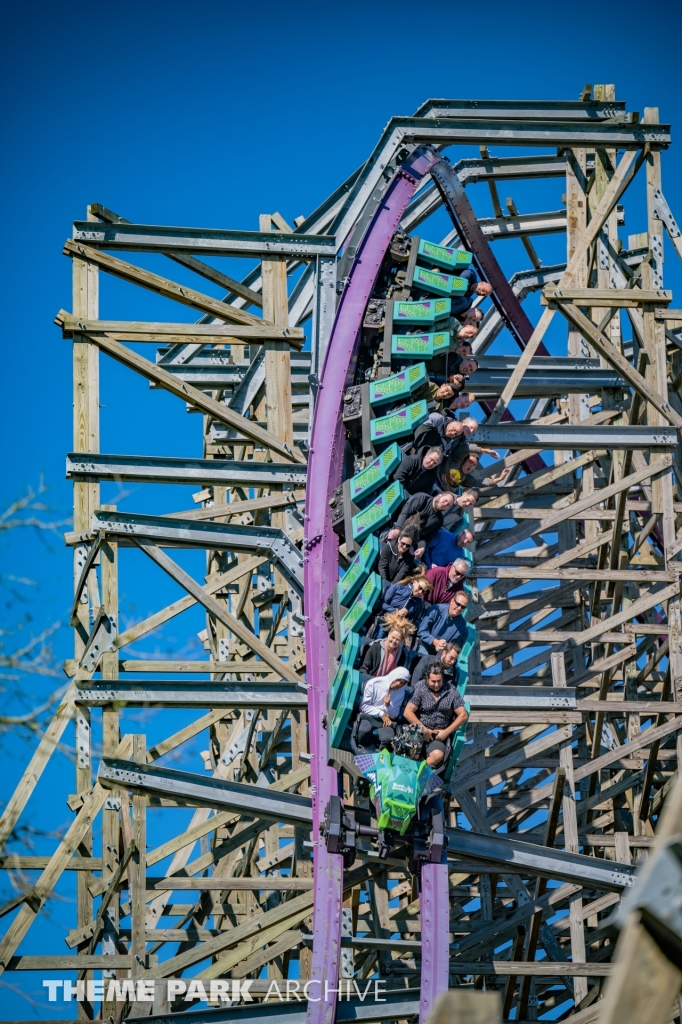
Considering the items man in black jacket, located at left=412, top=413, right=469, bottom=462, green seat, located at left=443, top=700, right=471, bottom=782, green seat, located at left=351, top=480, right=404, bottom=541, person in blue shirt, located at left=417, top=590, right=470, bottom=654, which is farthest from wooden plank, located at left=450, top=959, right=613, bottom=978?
man in black jacket, located at left=412, top=413, right=469, bottom=462

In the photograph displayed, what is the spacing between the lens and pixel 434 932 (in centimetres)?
1209

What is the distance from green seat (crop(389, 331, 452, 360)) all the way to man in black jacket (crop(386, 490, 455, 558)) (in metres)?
1.67

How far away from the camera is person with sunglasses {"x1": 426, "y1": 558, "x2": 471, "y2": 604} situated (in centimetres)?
1330

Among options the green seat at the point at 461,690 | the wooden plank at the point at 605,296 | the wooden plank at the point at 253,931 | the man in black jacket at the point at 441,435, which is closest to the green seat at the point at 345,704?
the green seat at the point at 461,690

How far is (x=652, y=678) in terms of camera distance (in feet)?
62.7

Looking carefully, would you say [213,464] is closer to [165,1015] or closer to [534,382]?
[534,382]

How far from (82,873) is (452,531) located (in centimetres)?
400

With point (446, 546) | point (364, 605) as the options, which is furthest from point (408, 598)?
point (446, 546)

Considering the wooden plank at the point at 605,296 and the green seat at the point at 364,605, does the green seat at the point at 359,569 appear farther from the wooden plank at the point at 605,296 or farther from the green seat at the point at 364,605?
the wooden plank at the point at 605,296

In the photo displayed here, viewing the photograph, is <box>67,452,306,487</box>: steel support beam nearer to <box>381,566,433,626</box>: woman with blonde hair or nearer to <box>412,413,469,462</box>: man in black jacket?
<box>412,413,469,462</box>: man in black jacket

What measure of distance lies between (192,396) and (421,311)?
213 centimetres

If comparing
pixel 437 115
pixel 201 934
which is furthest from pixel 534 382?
pixel 201 934

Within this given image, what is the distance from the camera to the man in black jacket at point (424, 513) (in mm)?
13539

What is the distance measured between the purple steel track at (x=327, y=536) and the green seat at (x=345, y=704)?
58 centimetres
